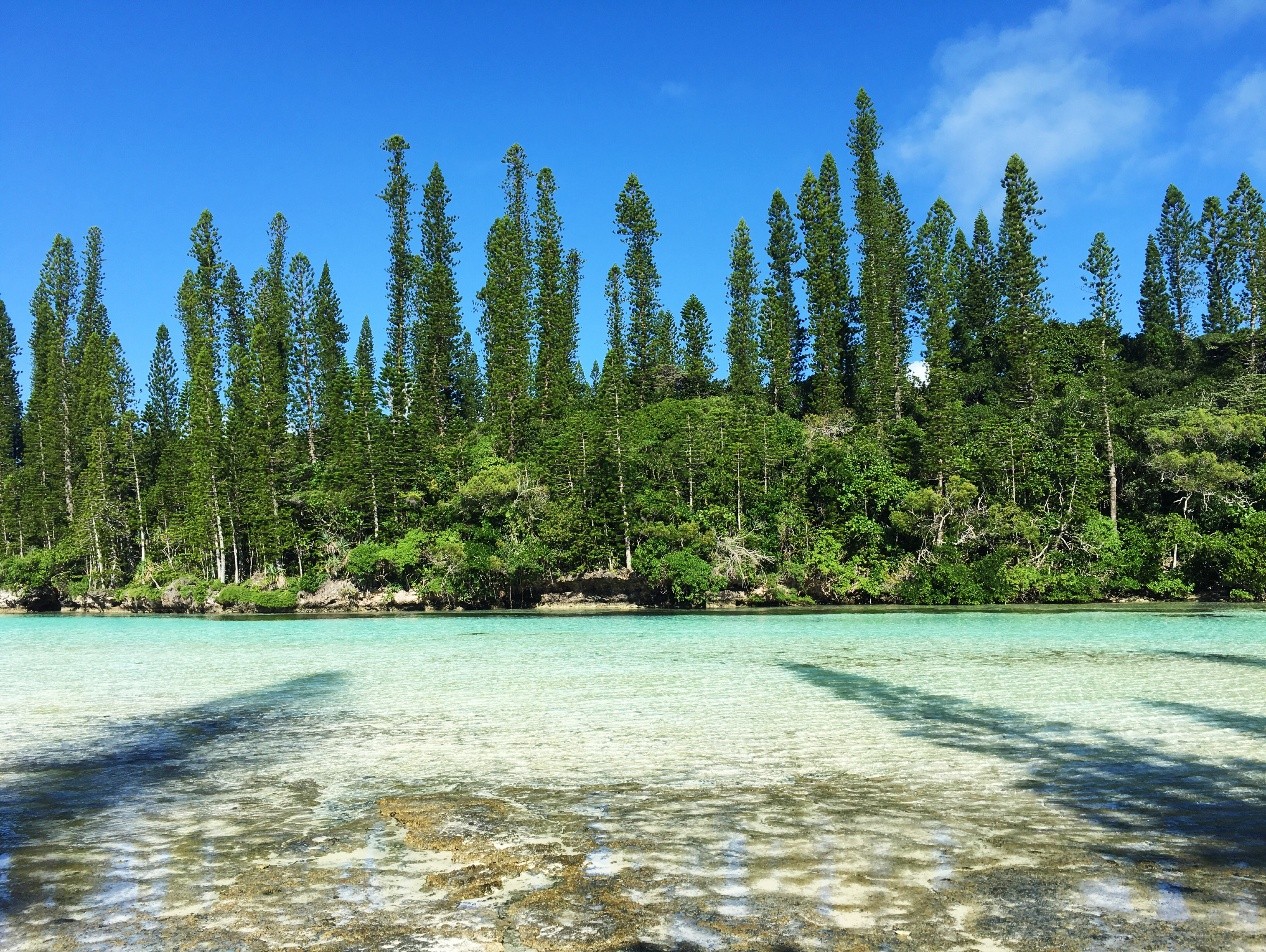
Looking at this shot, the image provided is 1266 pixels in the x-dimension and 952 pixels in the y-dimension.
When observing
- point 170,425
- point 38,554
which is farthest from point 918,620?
point 170,425

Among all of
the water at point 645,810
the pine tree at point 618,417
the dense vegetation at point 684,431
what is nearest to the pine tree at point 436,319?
the dense vegetation at point 684,431

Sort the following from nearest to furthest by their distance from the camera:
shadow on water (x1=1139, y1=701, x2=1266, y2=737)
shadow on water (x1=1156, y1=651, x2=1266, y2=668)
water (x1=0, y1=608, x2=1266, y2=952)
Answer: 1. water (x1=0, y1=608, x2=1266, y2=952)
2. shadow on water (x1=1139, y1=701, x2=1266, y2=737)
3. shadow on water (x1=1156, y1=651, x2=1266, y2=668)

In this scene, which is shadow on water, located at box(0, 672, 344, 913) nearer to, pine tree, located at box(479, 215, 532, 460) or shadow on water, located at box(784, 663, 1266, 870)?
shadow on water, located at box(784, 663, 1266, 870)

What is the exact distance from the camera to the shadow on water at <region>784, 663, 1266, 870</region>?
4910 mm

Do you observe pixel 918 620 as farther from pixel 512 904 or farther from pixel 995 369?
pixel 995 369

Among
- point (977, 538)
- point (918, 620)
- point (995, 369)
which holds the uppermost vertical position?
point (995, 369)

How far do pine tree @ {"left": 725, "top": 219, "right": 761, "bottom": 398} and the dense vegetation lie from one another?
11.8 inches

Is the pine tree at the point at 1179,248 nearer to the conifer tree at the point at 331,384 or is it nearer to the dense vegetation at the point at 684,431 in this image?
the dense vegetation at the point at 684,431

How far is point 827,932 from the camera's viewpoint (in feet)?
11.3

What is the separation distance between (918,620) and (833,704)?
16566mm

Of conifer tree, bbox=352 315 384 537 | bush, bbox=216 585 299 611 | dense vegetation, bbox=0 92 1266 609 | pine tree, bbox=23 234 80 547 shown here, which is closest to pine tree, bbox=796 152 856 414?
dense vegetation, bbox=0 92 1266 609

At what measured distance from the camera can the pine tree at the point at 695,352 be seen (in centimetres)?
5691

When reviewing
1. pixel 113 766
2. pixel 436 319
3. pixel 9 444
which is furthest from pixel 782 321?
pixel 9 444

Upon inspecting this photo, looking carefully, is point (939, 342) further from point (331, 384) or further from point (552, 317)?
point (331, 384)
